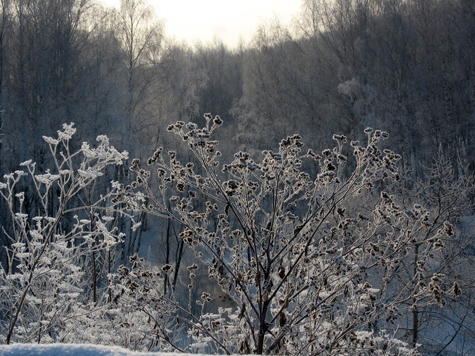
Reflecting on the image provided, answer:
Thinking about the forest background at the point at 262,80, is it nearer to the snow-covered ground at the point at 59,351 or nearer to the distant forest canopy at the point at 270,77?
the distant forest canopy at the point at 270,77

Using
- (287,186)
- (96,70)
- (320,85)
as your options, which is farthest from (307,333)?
(320,85)

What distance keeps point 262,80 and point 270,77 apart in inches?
19.1

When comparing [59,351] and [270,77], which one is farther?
[270,77]

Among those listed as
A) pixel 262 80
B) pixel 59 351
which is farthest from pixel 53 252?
A: pixel 262 80

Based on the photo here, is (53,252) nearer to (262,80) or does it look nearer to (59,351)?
(59,351)

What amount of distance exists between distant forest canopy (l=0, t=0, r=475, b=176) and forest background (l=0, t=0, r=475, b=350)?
0.18 feet

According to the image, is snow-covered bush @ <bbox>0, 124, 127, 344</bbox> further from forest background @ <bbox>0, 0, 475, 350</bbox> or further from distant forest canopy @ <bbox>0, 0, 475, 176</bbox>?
distant forest canopy @ <bbox>0, 0, 475, 176</bbox>

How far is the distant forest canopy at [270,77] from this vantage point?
13.9 metres

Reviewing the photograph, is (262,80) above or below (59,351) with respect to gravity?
above

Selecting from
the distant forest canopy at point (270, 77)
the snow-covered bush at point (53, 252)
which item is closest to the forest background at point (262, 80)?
the distant forest canopy at point (270, 77)

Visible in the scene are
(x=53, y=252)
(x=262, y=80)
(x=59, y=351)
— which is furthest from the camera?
(x=262, y=80)

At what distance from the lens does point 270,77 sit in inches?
824

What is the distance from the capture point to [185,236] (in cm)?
294

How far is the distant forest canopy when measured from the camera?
45.6 feet
